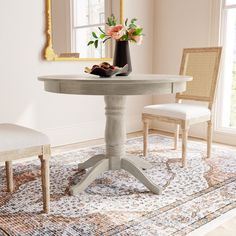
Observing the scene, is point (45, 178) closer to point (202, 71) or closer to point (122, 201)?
point (122, 201)

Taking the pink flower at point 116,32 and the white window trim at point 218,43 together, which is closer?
the pink flower at point 116,32

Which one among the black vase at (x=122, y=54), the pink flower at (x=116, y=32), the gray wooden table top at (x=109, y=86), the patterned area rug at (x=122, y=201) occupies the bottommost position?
the patterned area rug at (x=122, y=201)

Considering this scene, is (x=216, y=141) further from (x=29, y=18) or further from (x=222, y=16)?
(x=29, y=18)

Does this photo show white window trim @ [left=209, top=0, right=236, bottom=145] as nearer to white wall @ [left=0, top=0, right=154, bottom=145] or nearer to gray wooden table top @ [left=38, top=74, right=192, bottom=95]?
white wall @ [left=0, top=0, right=154, bottom=145]

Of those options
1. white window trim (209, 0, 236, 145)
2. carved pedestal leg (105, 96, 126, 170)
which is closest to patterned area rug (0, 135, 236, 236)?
carved pedestal leg (105, 96, 126, 170)

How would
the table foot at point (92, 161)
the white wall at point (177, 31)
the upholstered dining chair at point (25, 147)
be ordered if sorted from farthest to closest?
the white wall at point (177, 31) → the table foot at point (92, 161) → the upholstered dining chair at point (25, 147)

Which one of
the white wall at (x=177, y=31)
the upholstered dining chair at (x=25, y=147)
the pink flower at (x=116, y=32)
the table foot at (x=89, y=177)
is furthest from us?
the white wall at (x=177, y=31)

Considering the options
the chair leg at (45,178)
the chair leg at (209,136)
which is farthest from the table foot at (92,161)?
the chair leg at (209,136)

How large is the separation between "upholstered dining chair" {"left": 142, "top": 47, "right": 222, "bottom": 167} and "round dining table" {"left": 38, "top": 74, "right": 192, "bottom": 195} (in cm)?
41

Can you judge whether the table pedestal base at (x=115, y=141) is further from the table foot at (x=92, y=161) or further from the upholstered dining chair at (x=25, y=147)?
the upholstered dining chair at (x=25, y=147)

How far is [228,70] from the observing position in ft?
12.2

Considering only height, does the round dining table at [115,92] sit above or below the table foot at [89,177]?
above

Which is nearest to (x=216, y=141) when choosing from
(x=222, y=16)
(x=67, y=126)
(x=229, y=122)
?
(x=229, y=122)

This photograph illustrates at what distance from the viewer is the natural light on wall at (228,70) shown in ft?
11.8
